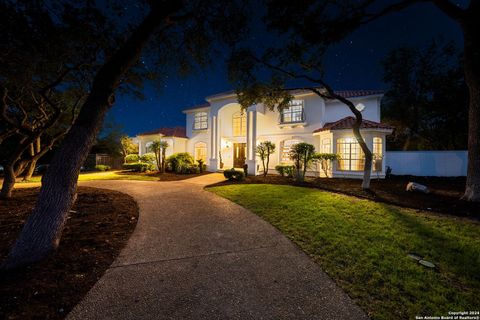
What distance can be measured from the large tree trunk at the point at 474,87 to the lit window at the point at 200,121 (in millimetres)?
15872

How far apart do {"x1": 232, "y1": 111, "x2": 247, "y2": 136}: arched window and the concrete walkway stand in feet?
43.0

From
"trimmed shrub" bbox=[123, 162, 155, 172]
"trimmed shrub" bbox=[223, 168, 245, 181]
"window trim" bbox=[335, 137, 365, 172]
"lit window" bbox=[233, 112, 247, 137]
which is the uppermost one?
"lit window" bbox=[233, 112, 247, 137]

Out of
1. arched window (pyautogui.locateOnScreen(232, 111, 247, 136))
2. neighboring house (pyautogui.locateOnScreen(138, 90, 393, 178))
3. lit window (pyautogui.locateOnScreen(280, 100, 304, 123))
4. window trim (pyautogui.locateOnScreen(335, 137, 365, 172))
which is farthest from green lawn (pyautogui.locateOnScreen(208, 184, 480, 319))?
arched window (pyautogui.locateOnScreen(232, 111, 247, 136))

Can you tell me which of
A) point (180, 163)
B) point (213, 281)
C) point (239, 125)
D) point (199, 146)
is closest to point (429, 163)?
point (239, 125)

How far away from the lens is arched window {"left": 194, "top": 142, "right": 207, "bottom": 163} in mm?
18109

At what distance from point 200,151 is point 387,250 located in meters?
16.5

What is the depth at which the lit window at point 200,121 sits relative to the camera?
18.0m

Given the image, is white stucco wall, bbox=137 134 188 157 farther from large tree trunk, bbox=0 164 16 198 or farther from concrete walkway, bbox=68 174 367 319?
concrete walkway, bbox=68 174 367 319

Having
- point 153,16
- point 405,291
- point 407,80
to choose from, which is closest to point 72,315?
point 405,291

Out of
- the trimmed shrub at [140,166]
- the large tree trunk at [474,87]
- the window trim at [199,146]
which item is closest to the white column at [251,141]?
the window trim at [199,146]

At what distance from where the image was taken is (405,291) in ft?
7.92

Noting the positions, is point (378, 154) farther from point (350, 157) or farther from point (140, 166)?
point (140, 166)

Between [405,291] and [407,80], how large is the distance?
21027 millimetres

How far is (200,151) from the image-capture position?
18.4 meters
